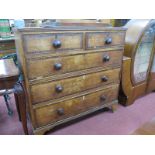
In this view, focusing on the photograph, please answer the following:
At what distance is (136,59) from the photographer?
188 centimetres

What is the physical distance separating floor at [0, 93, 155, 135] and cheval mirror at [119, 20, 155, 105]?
7.6 inches

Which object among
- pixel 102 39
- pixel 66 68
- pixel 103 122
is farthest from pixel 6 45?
pixel 103 122

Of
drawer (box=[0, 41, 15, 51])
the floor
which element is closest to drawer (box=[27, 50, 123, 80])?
the floor

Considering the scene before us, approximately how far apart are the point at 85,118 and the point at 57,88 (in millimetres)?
676

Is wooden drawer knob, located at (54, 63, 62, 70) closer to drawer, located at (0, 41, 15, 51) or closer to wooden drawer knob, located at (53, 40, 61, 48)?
wooden drawer knob, located at (53, 40, 61, 48)

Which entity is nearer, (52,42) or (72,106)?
(52,42)

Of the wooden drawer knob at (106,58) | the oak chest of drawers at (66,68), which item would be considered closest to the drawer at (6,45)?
the oak chest of drawers at (66,68)

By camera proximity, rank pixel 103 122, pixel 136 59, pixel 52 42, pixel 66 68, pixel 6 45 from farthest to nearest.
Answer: pixel 6 45 → pixel 136 59 → pixel 103 122 → pixel 66 68 → pixel 52 42

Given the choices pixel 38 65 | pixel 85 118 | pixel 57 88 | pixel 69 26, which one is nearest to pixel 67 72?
pixel 57 88

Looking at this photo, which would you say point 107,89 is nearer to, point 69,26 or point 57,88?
point 57,88

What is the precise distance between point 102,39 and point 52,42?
51 centimetres

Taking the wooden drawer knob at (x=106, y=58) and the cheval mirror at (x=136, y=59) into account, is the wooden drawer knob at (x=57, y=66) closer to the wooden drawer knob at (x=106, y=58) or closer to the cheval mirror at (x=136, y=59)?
the wooden drawer knob at (x=106, y=58)

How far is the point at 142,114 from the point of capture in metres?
1.84

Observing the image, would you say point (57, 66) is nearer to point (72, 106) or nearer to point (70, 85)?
point (70, 85)
